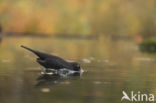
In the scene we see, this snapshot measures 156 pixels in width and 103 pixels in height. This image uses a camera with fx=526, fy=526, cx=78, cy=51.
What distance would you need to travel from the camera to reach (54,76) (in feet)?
61.6

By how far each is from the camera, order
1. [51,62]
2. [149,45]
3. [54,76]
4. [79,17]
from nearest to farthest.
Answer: [54,76] < [51,62] < [149,45] < [79,17]

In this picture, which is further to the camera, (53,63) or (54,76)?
(53,63)

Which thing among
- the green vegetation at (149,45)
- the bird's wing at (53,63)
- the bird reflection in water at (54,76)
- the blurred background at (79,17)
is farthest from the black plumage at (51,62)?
the blurred background at (79,17)

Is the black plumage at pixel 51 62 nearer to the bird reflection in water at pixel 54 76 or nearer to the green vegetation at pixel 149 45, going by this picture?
the bird reflection in water at pixel 54 76

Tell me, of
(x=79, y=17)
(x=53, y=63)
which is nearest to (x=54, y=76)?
(x=53, y=63)

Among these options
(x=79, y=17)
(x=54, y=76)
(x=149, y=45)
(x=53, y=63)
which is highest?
(x=79, y=17)

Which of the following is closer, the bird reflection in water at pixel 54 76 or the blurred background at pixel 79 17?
the bird reflection in water at pixel 54 76

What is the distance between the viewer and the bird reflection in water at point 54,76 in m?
16.3

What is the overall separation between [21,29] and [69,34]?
40.8 ft

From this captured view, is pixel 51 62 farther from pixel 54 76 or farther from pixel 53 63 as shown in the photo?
pixel 54 76

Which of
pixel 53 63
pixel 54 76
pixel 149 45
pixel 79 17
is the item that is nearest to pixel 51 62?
pixel 53 63

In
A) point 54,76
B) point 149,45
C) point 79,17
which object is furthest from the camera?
point 79,17

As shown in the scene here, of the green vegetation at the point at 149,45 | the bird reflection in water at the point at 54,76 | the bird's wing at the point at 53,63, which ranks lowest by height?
the green vegetation at the point at 149,45

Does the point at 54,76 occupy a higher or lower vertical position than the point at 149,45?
higher
